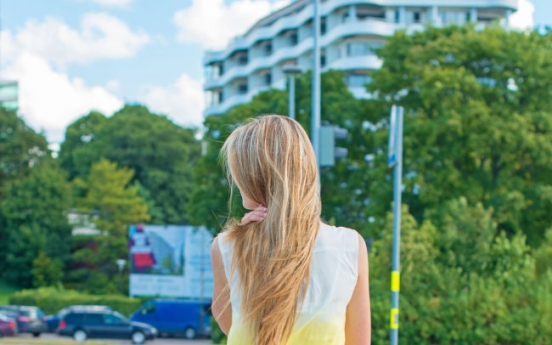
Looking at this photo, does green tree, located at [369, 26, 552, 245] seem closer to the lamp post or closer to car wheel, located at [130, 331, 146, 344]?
car wheel, located at [130, 331, 146, 344]

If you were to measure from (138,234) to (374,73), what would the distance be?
21.9 metres

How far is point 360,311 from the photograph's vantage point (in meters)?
1.97

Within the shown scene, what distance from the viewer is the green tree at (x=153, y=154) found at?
67.4 m

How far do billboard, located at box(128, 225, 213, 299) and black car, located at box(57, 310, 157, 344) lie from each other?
244 inches

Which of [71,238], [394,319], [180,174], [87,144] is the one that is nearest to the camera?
[394,319]

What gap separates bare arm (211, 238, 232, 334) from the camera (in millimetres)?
2027

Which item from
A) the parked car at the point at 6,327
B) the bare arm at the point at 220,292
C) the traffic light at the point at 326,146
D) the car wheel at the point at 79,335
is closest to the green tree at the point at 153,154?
the car wheel at the point at 79,335

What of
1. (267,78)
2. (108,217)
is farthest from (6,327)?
(267,78)

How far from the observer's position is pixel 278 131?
2002mm

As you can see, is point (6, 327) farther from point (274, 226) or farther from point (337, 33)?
point (274, 226)

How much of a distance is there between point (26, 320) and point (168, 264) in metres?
9.05

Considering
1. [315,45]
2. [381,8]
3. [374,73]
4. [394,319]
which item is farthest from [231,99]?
[394,319]

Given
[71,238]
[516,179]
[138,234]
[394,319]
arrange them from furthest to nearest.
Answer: [71,238], [138,234], [516,179], [394,319]

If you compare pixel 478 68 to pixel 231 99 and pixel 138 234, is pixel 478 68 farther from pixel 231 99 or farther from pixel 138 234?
pixel 231 99
